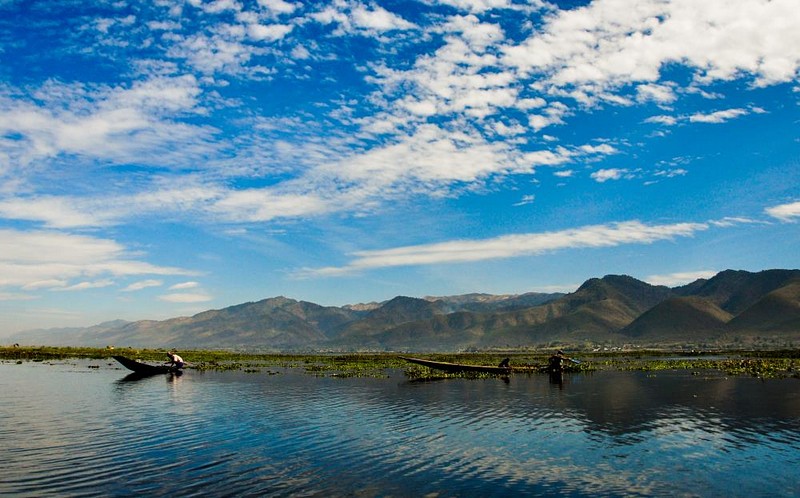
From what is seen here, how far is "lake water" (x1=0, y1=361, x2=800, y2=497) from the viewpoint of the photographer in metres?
20.9

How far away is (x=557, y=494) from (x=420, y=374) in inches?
2094

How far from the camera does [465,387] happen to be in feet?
Result: 188

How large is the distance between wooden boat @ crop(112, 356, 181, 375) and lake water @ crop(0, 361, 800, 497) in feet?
58.6

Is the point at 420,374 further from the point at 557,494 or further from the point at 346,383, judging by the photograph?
the point at 557,494

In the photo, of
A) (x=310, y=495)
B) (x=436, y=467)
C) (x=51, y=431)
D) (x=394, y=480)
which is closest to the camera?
(x=310, y=495)

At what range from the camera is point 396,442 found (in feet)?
94.0

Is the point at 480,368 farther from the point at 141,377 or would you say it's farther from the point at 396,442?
the point at 396,442

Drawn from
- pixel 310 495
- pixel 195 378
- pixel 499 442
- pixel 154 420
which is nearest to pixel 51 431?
pixel 154 420

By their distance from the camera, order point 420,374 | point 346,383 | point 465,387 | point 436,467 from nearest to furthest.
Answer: point 436,467 < point 465,387 < point 346,383 < point 420,374

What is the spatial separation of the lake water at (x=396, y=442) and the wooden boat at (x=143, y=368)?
17.9 metres

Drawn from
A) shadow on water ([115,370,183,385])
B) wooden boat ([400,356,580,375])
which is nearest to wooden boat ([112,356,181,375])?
shadow on water ([115,370,183,385])

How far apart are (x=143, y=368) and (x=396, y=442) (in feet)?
177

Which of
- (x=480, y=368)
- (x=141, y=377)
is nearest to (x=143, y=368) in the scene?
(x=141, y=377)

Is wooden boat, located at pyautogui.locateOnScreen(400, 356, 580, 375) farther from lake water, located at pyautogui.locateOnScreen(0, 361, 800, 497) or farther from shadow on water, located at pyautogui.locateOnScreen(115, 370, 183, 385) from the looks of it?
shadow on water, located at pyautogui.locateOnScreen(115, 370, 183, 385)
